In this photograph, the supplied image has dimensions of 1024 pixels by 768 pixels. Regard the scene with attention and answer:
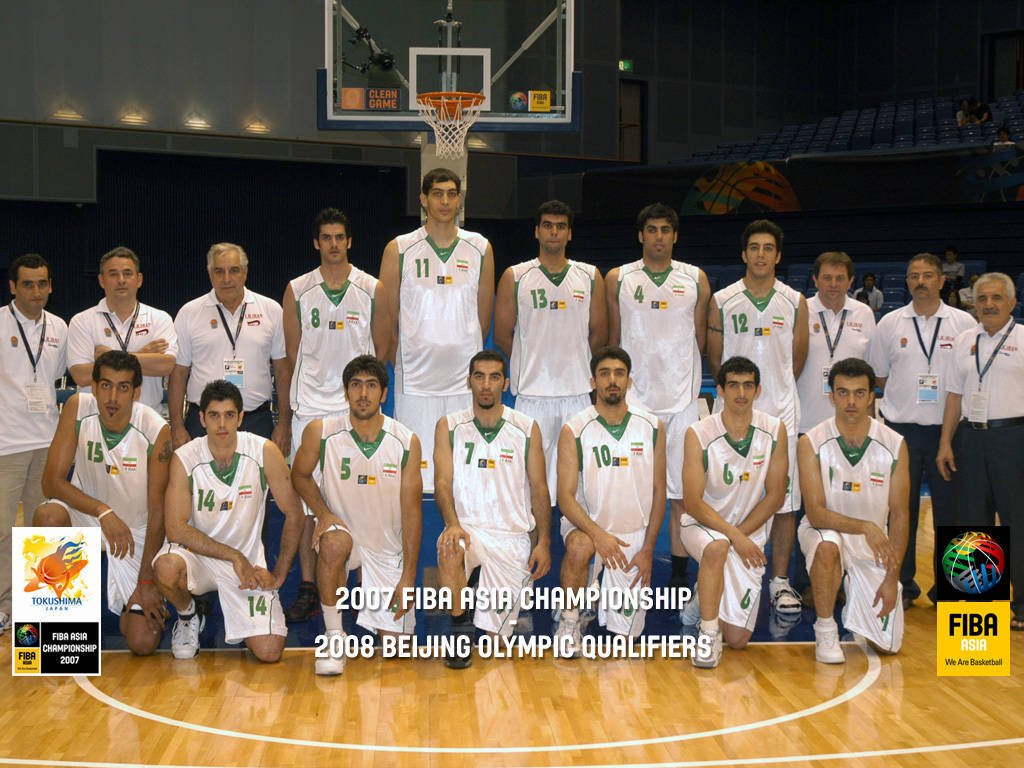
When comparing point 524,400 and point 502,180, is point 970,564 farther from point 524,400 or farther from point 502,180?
point 502,180

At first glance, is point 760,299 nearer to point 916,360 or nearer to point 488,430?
point 916,360

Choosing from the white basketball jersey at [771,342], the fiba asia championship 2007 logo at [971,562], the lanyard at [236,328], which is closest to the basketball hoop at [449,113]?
the lanyard at [236,328]

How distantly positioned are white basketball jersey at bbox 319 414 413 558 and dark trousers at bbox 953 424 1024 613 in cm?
335

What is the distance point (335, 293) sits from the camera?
22.0 feet

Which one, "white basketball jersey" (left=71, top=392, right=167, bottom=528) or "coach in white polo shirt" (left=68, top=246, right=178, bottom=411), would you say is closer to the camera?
"white basketball jersey" (left=71, top=392, right=167, bottom=528)

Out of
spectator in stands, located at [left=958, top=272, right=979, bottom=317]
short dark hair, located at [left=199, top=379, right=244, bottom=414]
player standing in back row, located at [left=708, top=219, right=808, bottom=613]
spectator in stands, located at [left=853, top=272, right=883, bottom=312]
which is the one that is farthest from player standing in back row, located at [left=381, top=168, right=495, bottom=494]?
spectator in stands, located at [left=853, top=272, right=883, bottom=312]

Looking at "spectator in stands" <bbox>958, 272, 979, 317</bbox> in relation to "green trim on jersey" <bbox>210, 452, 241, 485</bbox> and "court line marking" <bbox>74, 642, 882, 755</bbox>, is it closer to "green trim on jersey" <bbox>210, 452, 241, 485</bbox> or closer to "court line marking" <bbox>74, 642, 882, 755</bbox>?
"court line marking" <bbox>74, 642, 882, 755</bbox>

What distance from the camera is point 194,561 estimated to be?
586 cm

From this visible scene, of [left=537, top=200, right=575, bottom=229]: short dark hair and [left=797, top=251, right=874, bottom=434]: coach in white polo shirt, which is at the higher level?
[left=537, top=200, right=575, bottom=229]: short dark hair

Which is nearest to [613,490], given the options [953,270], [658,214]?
[658,214]

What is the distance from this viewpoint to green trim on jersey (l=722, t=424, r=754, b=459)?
6.19 m

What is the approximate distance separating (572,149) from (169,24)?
718cm

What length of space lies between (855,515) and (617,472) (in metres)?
1.36

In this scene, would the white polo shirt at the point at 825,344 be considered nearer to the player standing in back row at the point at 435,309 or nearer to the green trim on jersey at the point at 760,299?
the green trim on jersey at the point at 760,299
